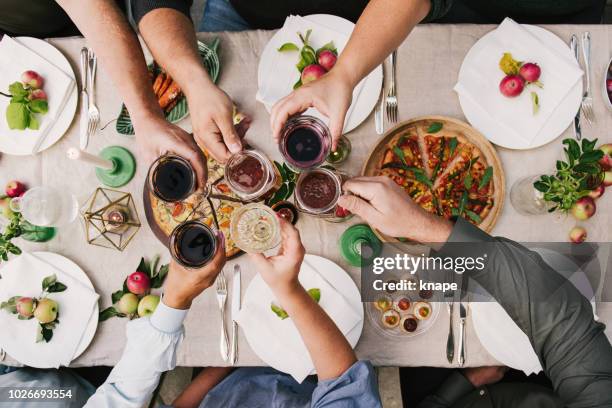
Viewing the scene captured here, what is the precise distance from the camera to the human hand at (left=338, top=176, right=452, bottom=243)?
1.18m

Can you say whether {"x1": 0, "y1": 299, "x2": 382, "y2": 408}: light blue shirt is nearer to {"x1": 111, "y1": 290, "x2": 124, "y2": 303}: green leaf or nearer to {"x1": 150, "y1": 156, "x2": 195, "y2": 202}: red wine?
{"x1": 111, "y1": 290, "x2": 124, "y2": 303}: green leaf

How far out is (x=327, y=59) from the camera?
4.51 feet

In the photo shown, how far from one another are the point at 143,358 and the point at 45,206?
54 cm

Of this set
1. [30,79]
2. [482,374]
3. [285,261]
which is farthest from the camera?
[482,374]

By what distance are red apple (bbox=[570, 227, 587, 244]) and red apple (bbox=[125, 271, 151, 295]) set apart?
125 cm

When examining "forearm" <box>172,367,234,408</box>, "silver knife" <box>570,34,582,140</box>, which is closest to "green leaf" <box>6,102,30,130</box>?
"forearm" <box>172,367,234,408</box>

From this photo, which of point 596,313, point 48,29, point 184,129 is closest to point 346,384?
point 596,313

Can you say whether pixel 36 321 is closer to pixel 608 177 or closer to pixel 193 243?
pixel 193 243

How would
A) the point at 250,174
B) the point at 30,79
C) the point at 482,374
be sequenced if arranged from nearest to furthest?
the point at 250,174 → the point at 30,79 → the point at 482,374

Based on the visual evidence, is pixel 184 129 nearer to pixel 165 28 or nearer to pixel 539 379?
pixel 165 28

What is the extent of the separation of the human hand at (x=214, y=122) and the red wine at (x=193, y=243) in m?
0.21

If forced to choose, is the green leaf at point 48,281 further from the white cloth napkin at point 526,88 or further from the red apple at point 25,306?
the white cloth napkin at point 526,88

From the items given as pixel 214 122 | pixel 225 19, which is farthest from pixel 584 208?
pixel 225 19

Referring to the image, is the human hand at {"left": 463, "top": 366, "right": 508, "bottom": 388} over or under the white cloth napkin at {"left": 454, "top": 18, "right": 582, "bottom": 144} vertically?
under
